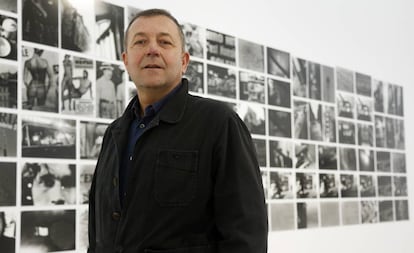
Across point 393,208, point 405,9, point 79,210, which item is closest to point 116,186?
point 79,210

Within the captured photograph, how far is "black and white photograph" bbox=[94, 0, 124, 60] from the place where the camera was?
284cm

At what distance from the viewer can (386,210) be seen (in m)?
4.87

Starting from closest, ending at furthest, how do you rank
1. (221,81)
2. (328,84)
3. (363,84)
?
→ 1. (221,81)
2. (328,84)
3. (363,84)

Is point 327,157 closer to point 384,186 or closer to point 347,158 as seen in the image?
point 347,158

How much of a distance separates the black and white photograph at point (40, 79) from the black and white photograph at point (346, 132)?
8.65ft

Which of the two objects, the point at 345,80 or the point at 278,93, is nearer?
the point at 278,93

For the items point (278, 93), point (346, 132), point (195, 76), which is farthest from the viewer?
point (346, 132)

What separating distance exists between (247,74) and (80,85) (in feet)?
4.47


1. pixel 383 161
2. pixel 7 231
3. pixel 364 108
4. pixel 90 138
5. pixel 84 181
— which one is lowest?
pixel 7 231

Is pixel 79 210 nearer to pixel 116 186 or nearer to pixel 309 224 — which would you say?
pixel 116 186

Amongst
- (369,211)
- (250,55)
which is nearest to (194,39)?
(250,55)

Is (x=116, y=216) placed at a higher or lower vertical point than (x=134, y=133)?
lower

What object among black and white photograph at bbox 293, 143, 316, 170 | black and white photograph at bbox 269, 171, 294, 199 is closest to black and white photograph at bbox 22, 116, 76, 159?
black and white photograph at bbox 269, 171, 294, 199

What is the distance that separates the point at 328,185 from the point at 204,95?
1487 millimetres
